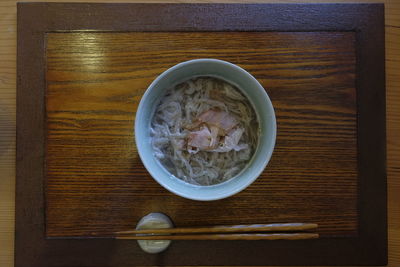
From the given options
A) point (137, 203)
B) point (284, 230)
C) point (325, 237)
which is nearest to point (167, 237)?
point (137, 203)

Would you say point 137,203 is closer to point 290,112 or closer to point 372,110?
point 290,112

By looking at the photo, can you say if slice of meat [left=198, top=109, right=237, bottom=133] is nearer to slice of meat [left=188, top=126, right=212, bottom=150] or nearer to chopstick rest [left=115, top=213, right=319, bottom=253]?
slice of meat [left=188, top=126, right=212, bottom=150]

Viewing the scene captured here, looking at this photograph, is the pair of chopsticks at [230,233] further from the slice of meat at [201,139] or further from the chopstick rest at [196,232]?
the slice of meat at [201,139]

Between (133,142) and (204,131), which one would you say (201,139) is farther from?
(133,142)

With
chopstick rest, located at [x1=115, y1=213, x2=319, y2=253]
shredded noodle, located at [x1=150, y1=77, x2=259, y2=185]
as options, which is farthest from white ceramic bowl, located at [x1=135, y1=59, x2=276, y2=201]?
chopstick rest, located at [x1=115, y1=213, x2=319, y2=253]

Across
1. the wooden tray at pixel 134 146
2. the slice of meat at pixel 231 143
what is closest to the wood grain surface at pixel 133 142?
the wooden tray at pixel 134 146
